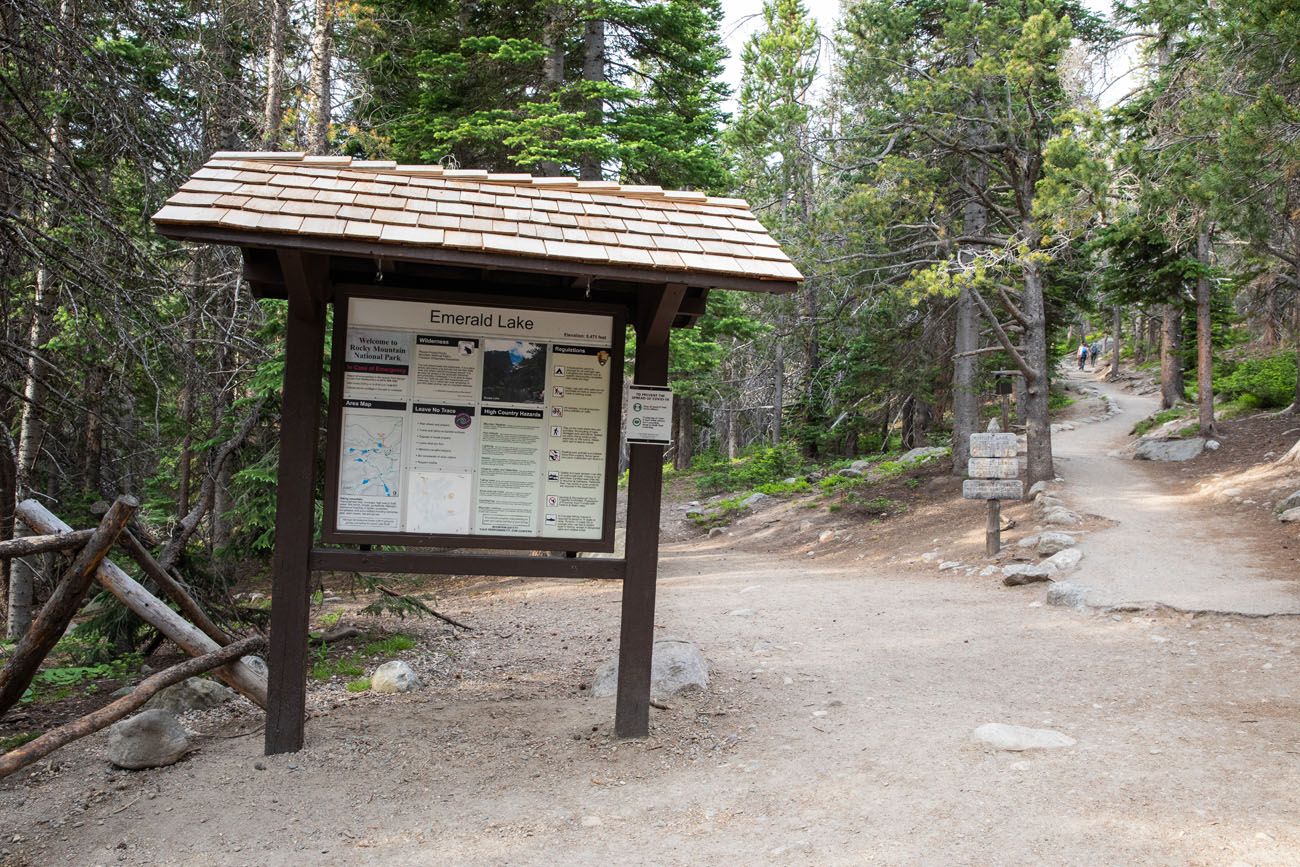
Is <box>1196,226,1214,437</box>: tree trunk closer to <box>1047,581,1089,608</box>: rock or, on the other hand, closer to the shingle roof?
<box>1047,581,1089,608</box>: rock

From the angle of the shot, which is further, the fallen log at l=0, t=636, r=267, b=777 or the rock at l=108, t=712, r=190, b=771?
the rock at l=108, t=712, r=190, b=771

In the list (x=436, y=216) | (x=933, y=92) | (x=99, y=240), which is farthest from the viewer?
(x=933, y=92)

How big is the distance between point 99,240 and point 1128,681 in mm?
9264

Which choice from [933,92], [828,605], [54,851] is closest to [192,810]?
[54,851]

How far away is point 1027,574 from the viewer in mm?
11414

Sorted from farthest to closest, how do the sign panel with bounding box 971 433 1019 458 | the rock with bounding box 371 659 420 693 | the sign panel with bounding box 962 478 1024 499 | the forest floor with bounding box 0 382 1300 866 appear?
1. the sign panel with bounding box 971 433 1019 458
2. the sign panel with bounding box 962 478 1024 499
3. the rock with bounding box 371 659 420 693
4. the forest floor with bounding box 0 382 1300 866

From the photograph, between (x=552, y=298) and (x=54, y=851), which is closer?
(x=54, y=851)

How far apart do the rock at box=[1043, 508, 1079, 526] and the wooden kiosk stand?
10251 millimetres

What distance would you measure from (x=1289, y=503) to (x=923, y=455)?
419 inches

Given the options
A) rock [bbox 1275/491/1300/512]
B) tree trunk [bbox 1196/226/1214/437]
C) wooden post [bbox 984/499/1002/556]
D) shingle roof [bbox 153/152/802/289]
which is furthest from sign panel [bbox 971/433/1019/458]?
tree trunk [bbox 1196/226/1214/437]

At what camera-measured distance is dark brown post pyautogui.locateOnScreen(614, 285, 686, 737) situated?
5.86 m

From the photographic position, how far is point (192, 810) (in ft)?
15.9

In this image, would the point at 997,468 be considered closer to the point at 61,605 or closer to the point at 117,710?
the point at 117,710

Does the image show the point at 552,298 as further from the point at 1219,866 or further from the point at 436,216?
the point at 1219,866
